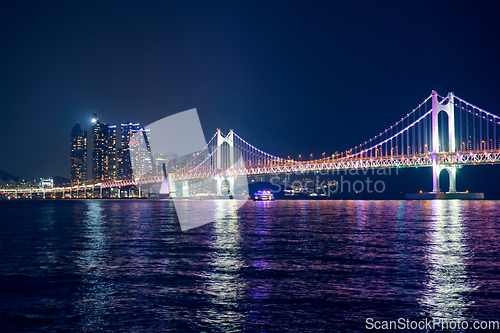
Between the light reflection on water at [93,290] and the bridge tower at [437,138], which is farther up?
the bridge tower at [437,138]

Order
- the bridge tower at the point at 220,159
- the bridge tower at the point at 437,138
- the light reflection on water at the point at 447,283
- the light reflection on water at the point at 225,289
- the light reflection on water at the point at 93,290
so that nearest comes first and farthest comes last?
the light reflection on water at the point at 225,289 → the light reflection on water at the point at 93,290 → the light reflection on water at the point at 447,283 → the bridge tower at the point at 437,138 → the bridge tower at the point at 220,159

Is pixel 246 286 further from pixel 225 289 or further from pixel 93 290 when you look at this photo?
pixel 93 290

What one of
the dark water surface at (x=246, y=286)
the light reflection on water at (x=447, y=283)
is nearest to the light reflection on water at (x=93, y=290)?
the dark water surface at (x=246, y=286)

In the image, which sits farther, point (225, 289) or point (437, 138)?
point (437, 138)

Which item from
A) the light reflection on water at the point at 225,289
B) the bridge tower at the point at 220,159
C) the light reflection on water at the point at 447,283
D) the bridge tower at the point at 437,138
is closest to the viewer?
the light reflection on water at the point at 225,289

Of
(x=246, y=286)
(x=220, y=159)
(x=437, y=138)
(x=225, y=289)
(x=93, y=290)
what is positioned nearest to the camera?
(x=225, y=289)

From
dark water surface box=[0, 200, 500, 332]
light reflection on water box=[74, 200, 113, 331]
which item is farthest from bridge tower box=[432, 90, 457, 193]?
light reflection on water box=[74, 200, 113, 331]

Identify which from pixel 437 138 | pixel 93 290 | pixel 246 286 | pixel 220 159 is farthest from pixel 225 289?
pixel 220 159

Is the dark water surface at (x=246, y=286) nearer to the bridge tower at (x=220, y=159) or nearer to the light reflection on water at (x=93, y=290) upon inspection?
the light reflection on water at (x=93, y=290)

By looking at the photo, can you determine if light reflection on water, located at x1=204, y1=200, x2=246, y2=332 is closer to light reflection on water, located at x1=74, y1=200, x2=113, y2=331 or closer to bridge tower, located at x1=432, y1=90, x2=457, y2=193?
light reflection on water, located at x1=74, y1=200, x2=113, y2=331

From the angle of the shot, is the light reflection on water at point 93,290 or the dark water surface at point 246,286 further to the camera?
the light reflection on water at point 93,290

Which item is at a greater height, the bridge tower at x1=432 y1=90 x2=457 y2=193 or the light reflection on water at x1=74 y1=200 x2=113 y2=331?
the bridge tower at x1=432 y1=90 x2=457 y2=193

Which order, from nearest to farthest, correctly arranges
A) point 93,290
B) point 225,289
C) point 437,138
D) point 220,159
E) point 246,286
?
1. point 225,289
2. point 93,290
3. point 246,286
4. point 437,138
5. point 220,159

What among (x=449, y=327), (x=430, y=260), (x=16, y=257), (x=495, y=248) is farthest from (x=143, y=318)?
(x=495, y=248)
